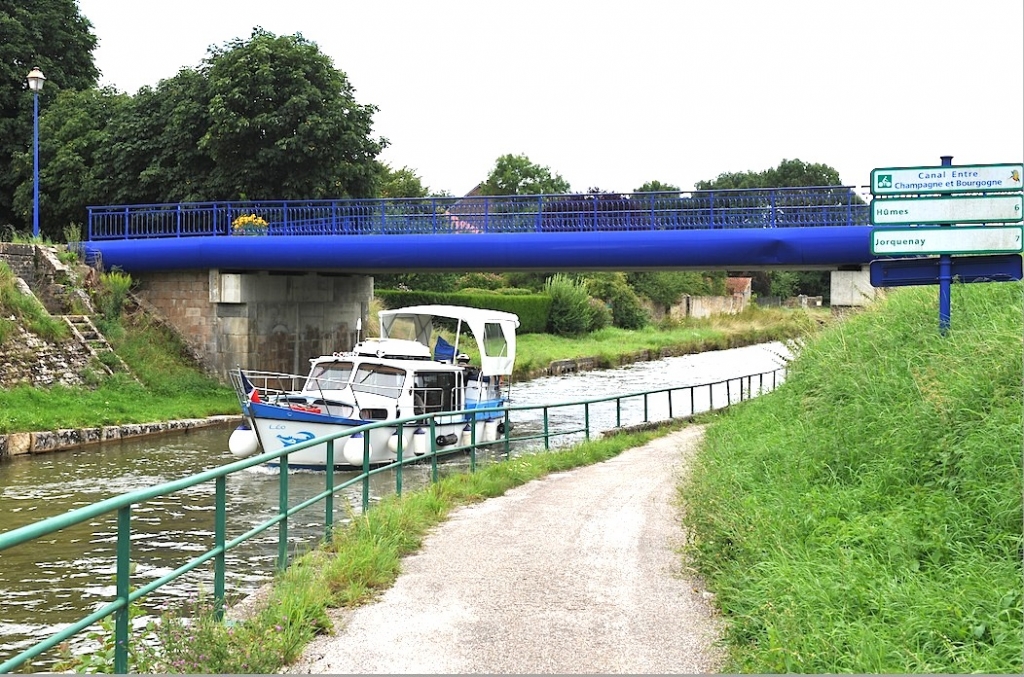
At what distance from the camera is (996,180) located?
990 centimetres

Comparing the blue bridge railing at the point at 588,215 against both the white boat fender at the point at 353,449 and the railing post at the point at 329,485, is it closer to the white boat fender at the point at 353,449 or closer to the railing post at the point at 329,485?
the white boat fender at the point at 353,449

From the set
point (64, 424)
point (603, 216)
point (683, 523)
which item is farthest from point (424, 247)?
point (683, 523)

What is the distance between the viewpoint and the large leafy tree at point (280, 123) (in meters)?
36.7

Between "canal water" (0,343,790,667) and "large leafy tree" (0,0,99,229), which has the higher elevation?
A: "large leafy tree" (0,0,99,229)

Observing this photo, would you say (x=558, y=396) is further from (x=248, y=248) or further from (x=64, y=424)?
(x=64, y=424)

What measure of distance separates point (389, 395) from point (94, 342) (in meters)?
10.5

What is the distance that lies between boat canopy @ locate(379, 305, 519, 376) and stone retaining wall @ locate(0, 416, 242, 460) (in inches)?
197

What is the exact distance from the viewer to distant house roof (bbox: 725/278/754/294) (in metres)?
90.1

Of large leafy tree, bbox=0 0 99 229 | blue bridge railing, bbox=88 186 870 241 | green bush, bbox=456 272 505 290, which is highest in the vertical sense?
large leafy tree, bbox=0 0 99 229

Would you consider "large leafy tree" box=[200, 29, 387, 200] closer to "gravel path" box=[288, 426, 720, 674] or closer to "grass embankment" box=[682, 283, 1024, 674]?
"gravel path" box=[288, 426, 720, 674]

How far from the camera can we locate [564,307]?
2184 inches

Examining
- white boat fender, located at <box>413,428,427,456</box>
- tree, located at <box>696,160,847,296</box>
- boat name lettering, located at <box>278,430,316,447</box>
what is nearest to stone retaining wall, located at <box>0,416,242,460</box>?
boat name lettering, located at <box>278,430,316,447</box>

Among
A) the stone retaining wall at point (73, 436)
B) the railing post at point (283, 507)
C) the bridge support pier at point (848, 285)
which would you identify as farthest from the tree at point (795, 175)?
the railing post at point (283, 507)

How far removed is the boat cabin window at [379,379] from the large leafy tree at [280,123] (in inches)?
699
